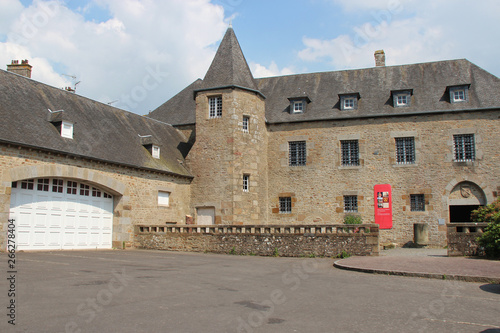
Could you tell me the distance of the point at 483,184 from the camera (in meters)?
20.0

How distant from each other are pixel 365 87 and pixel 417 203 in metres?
6.83

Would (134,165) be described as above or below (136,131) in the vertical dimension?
below

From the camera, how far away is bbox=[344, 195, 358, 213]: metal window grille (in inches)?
854

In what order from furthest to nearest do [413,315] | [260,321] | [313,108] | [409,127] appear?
1. [313,108]
2. [409,127]
3. [413,315]
4. [260,321]

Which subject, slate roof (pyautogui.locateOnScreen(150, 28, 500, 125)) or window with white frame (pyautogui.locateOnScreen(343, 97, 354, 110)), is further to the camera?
window with white frame (pyautogui.locateOnScreen(343, 97, 354, 110))

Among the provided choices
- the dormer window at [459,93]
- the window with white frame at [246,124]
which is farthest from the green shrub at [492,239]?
the window with white frame at [246,124]

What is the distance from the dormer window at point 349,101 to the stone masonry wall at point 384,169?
0.84m

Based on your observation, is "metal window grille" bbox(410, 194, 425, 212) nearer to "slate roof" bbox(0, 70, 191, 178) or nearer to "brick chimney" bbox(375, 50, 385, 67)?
"brick chimney" bbox(375, 50, 385, 67)

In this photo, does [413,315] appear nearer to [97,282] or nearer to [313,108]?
[97,282]

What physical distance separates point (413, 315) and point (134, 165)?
14039 millimetres

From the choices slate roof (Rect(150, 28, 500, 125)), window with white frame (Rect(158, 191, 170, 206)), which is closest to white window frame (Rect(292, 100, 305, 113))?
slate roof (Rect(150, 28, 500, 125))

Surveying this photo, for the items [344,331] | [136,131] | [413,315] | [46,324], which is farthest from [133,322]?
[136,131]

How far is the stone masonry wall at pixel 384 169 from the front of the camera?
20.3 metres

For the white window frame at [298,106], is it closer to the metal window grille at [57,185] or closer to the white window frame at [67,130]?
the white window frame at [67,130]
